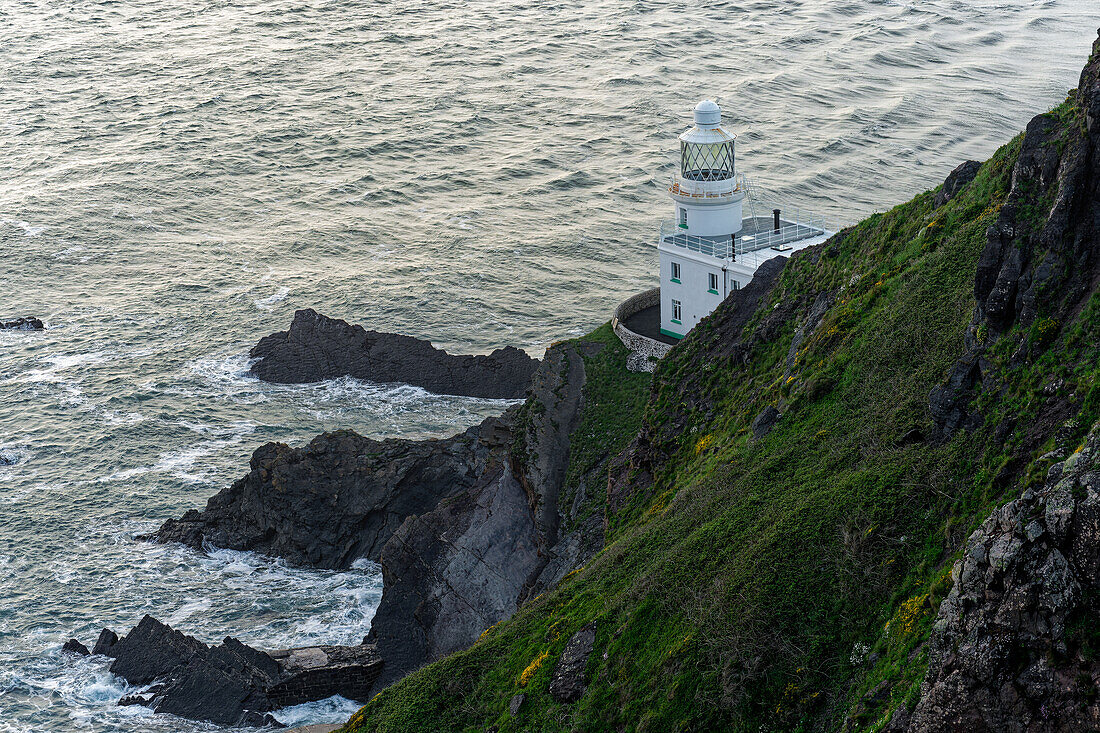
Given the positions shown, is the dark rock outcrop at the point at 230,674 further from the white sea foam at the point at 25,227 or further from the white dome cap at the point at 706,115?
the white sea foam at the point at 25,227

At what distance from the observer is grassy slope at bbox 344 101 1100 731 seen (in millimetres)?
20078

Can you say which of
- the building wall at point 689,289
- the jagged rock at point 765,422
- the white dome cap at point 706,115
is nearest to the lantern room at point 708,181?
the white dome cap at point 706,115

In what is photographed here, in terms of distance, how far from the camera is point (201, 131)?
4323 inches

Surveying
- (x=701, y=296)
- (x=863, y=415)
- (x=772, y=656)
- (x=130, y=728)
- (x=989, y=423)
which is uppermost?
(x=989, y=423)

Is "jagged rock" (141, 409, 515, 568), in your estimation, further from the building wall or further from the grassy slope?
the grassy slope

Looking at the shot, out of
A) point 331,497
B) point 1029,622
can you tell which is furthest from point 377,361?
point 1029,622

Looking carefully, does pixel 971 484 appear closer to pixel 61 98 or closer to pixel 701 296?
pixel 701 296

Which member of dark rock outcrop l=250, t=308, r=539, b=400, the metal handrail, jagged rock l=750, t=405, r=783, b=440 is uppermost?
jagged rock l=750, t=405, r=783, b=440

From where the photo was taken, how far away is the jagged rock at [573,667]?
81.4 ft

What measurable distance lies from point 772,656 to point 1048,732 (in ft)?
22.9

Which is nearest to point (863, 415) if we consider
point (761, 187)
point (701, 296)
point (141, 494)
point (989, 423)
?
point (989, 423)

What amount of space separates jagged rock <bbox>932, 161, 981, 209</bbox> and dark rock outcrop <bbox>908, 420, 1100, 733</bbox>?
1984 cm

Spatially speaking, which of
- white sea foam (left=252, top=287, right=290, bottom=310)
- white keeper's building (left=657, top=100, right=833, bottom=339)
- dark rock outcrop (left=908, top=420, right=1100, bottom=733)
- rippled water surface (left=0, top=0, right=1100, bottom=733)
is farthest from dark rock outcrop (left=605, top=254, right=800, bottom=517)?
white sea foam (left=252, top=287, right=290, bottom=310)

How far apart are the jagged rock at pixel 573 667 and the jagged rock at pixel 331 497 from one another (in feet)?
82.5
